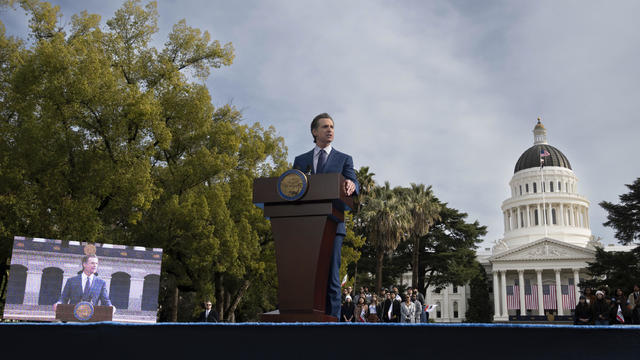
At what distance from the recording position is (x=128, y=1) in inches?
853

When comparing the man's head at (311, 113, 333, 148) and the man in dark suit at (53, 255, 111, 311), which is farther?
the man in dark suit at (53, 255, 111, 311)

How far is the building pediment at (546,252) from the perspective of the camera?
8181 centimetres

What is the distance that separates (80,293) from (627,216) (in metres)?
42.7

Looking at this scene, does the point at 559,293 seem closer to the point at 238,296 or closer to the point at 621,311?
the point at 238,296

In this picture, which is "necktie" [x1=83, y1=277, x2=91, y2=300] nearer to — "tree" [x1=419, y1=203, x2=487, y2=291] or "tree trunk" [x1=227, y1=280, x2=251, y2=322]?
"tree trunk" [x1=227, y1=280, x2=251, y2=322]

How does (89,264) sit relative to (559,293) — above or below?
below

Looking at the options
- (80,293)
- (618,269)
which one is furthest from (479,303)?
(80,293)

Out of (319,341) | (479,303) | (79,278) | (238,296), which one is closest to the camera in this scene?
(319,341)

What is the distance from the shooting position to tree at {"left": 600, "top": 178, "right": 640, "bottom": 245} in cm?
4397

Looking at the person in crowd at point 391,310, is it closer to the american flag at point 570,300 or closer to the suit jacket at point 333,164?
the suit jacket at point 333,164

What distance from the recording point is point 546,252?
83.5 metres

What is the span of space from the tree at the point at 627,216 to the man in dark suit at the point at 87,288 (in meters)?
41.8

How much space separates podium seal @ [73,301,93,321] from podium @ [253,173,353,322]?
1137 cm

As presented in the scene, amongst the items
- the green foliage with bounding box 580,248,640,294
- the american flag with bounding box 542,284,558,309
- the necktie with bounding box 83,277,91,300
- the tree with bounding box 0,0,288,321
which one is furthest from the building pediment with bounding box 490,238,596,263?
the necktie with bounding box 83,277,91,300
